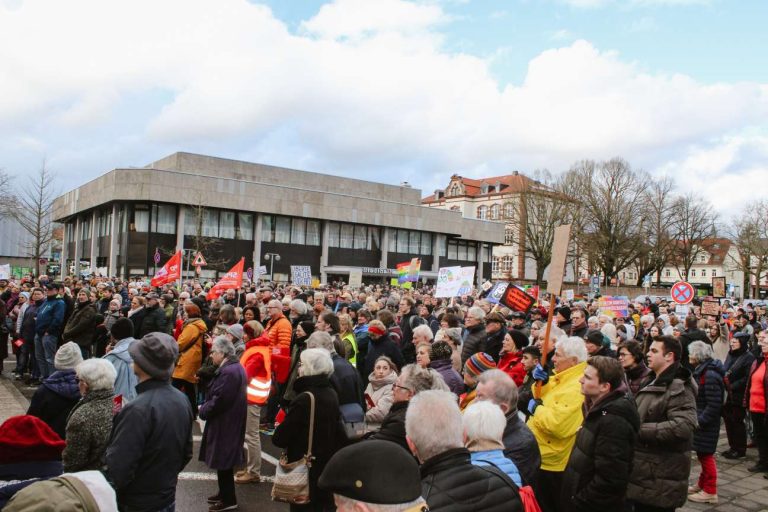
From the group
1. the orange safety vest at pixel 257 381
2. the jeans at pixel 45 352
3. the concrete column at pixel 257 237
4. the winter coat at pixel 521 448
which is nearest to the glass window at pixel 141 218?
the concrete column at pixel 257 237

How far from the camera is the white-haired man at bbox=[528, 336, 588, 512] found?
4.73 m

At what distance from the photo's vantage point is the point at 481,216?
91.6m

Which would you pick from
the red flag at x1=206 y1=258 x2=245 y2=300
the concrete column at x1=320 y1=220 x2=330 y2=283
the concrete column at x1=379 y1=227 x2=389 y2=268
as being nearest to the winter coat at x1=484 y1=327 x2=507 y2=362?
the red flag at x1=206 y1=258 x2=245 y2=300

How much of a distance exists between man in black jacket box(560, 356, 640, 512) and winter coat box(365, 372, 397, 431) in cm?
154

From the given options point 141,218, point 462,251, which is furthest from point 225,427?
point 462,251

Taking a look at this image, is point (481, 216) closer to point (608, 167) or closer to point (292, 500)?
point (608, 167)

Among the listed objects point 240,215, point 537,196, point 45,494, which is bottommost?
point 45,494

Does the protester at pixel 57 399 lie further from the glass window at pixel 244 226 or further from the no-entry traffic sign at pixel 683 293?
the glass window at pixel 244 226

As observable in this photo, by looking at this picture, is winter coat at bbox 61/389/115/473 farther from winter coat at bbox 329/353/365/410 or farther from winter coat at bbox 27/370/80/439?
winter coat at bbox 329/353/365/410

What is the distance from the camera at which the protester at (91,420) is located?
4051mm

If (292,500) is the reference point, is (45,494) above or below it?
above

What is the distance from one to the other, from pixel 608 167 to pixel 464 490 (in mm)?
58744

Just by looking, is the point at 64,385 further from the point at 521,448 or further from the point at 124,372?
the point at 521,448

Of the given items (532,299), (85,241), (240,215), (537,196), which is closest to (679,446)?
(532,299)
